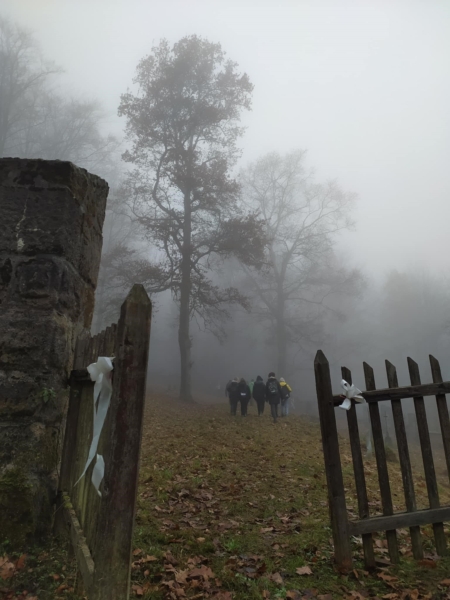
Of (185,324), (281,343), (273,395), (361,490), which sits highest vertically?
(281,343)

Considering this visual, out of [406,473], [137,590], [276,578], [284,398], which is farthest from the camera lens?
[284,398]

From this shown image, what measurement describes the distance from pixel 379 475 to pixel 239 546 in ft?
4.29

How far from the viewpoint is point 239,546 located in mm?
3387

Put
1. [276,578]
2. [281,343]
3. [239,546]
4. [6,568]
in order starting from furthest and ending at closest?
[281,343]
[239,546]
[276,578]
[6,568]

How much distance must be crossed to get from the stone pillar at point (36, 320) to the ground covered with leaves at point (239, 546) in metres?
0.38

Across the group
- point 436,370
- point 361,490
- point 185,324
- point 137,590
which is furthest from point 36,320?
point 185,324

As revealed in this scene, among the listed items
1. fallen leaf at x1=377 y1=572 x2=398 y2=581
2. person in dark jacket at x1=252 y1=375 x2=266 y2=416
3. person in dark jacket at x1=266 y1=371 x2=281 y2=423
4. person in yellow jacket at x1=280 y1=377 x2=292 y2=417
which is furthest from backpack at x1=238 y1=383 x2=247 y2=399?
fallen leaf at x1=377 y1=572 x2=398 y2=581

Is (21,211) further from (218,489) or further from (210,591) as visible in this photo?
(218,489)

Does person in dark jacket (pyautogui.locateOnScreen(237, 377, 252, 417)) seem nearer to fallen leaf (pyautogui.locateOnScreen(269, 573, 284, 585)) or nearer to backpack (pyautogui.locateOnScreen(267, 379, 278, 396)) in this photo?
backpack (pyautogui.locateOnScreen(267, 379, 278, 396))

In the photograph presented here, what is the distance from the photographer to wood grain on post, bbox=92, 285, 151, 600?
1820 mm

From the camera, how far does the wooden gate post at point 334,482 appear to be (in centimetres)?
305

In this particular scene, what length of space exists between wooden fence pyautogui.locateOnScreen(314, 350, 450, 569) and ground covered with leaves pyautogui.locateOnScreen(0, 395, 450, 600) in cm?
18

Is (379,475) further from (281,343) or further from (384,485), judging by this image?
(281,343)

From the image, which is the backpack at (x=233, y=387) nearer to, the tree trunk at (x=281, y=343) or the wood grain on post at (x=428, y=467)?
the tree trunk at (x=281, y=343)
